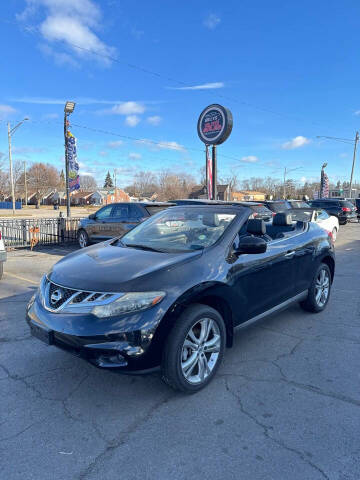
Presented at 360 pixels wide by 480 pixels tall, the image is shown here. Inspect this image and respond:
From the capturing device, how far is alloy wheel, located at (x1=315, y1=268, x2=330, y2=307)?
483 cm

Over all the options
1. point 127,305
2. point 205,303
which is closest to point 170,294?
point 127,305

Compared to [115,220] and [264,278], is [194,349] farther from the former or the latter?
[115,220]

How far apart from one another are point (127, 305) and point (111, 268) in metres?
0.47

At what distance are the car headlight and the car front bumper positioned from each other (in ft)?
0.13

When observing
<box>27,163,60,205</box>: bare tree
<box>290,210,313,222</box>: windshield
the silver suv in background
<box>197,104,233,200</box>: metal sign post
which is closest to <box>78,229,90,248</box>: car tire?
the silver suv in background

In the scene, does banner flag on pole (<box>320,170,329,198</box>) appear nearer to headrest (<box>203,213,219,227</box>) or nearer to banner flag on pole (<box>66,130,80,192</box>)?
banner flag on pole (<box>66,130,80,192</box>)

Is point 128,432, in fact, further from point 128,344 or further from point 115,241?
point 115,241

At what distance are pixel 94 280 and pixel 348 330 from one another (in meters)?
3.38

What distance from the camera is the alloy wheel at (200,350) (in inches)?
110

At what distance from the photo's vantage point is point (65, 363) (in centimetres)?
335

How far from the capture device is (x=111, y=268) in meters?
2.88

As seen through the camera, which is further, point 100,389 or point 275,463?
point 100,389

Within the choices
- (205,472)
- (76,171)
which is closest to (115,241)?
(205,472)

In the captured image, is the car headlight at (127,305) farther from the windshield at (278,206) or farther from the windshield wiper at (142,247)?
the windshield at (278,206)
